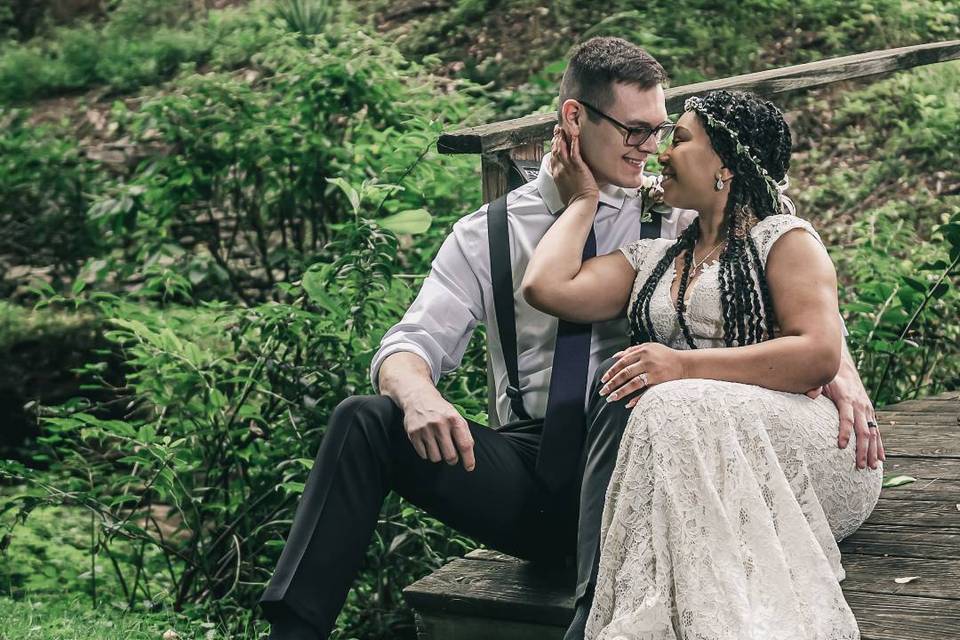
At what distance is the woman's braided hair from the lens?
112 inches

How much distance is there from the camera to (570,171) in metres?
3.14

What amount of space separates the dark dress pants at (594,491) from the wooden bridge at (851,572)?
0.28 meters

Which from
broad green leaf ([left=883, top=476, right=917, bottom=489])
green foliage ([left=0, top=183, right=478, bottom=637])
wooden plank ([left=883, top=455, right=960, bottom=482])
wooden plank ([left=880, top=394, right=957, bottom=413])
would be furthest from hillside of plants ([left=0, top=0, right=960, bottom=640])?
broad green leaf ([left=883, top=476, right=917, bottom=489])

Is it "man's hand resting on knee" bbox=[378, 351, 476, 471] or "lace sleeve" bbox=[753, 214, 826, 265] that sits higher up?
"lace sleeve" bbox=[753, 214, 826, 265]

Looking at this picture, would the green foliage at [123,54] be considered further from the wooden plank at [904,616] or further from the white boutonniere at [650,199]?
the wooden plank at [904,616]

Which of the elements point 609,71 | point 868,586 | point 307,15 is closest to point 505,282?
point 609,71

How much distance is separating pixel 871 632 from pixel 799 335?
62 centimetres

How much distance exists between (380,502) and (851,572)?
1068 millimetres

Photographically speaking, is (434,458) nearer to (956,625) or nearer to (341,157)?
(956,625)

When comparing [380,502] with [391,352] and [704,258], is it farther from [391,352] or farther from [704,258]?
[704,258]

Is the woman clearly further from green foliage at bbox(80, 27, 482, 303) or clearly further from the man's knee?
green foliage at bbox(80, 27, 482, 303)

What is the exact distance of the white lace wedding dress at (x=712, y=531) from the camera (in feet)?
7.88

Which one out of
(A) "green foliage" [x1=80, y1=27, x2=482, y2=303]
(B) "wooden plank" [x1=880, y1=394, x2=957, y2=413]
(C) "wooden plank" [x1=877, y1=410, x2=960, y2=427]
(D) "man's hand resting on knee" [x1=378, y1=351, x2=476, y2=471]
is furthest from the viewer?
(A) "green foliage" [x1=80, y1=27, x2=482, y2=303]

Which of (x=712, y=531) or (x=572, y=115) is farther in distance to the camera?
(x=572, y=115)
